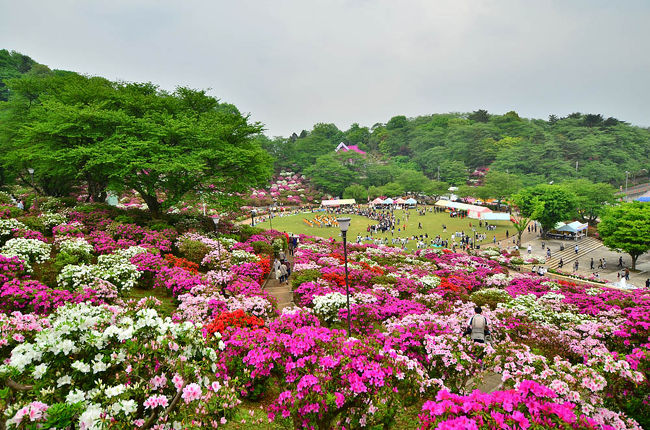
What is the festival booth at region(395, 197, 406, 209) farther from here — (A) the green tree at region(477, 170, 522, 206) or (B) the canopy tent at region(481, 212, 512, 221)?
(B) the canopy tent at region(481, 212, 512, 221)

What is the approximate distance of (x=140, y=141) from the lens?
611 inches

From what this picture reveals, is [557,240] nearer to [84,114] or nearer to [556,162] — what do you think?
[556,162]

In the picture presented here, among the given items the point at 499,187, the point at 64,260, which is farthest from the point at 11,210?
the point at 499,187

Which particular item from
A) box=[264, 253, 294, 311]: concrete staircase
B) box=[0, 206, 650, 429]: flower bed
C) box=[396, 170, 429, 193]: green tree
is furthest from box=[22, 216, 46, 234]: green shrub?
box=[396, 170, 429, 193]: green tree

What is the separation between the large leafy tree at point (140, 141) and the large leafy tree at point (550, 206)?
30.2 m

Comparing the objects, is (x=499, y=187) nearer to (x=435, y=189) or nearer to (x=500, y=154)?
(x=435, y=189)

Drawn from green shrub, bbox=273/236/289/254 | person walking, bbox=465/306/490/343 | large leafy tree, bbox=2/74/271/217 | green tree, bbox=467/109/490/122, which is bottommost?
green shrub, bbox=273/236/289/254

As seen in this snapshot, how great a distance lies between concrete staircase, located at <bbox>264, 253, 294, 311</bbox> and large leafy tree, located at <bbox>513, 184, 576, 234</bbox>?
3101 centimetres

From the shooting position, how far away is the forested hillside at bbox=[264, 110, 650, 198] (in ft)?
201

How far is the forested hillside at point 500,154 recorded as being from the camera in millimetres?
61281

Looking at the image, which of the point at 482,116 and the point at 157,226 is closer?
the point at 157,226

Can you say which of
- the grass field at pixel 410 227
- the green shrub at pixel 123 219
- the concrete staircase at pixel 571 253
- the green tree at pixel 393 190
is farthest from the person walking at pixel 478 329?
the green tree at pixel 393 190

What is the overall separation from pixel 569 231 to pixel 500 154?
117 feet

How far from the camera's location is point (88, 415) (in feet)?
9.25
